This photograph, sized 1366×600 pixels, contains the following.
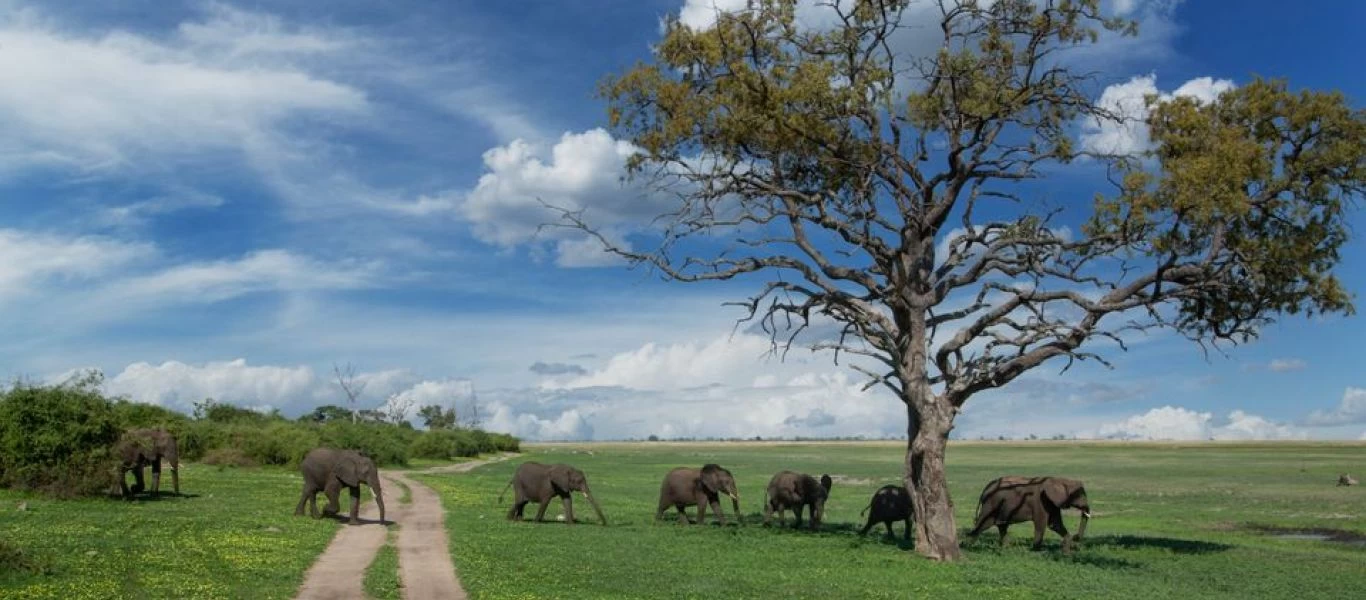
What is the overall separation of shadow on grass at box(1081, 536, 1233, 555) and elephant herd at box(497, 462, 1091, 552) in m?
1.08

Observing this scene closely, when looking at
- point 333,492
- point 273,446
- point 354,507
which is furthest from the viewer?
point 273,446

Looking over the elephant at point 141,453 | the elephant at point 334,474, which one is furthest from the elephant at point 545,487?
the elephant at point 141,453

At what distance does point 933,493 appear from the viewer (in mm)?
28750

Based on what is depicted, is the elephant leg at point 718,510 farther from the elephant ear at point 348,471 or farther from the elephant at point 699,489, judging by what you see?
the elephant ear at point 348,471

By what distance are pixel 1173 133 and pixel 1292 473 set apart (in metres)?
63.9

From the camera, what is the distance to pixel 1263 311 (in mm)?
33125

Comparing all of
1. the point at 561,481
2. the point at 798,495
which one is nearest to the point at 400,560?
the point at 561,481

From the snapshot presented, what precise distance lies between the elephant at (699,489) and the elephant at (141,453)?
58.6 ft

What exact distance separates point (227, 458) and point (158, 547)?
4745 cm

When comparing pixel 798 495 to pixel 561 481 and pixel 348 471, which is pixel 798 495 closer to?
pixel 561 481

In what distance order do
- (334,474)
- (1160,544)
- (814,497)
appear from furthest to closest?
(814,497) → (1160,544) → (334,474)

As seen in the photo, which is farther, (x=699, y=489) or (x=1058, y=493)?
(x=699, y=489)

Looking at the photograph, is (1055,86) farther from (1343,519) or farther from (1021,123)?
(1343,519)

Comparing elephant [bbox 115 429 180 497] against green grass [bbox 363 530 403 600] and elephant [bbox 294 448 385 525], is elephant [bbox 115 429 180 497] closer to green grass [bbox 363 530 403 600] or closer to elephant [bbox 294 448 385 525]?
elephant [bbox 294 448 385 525]
